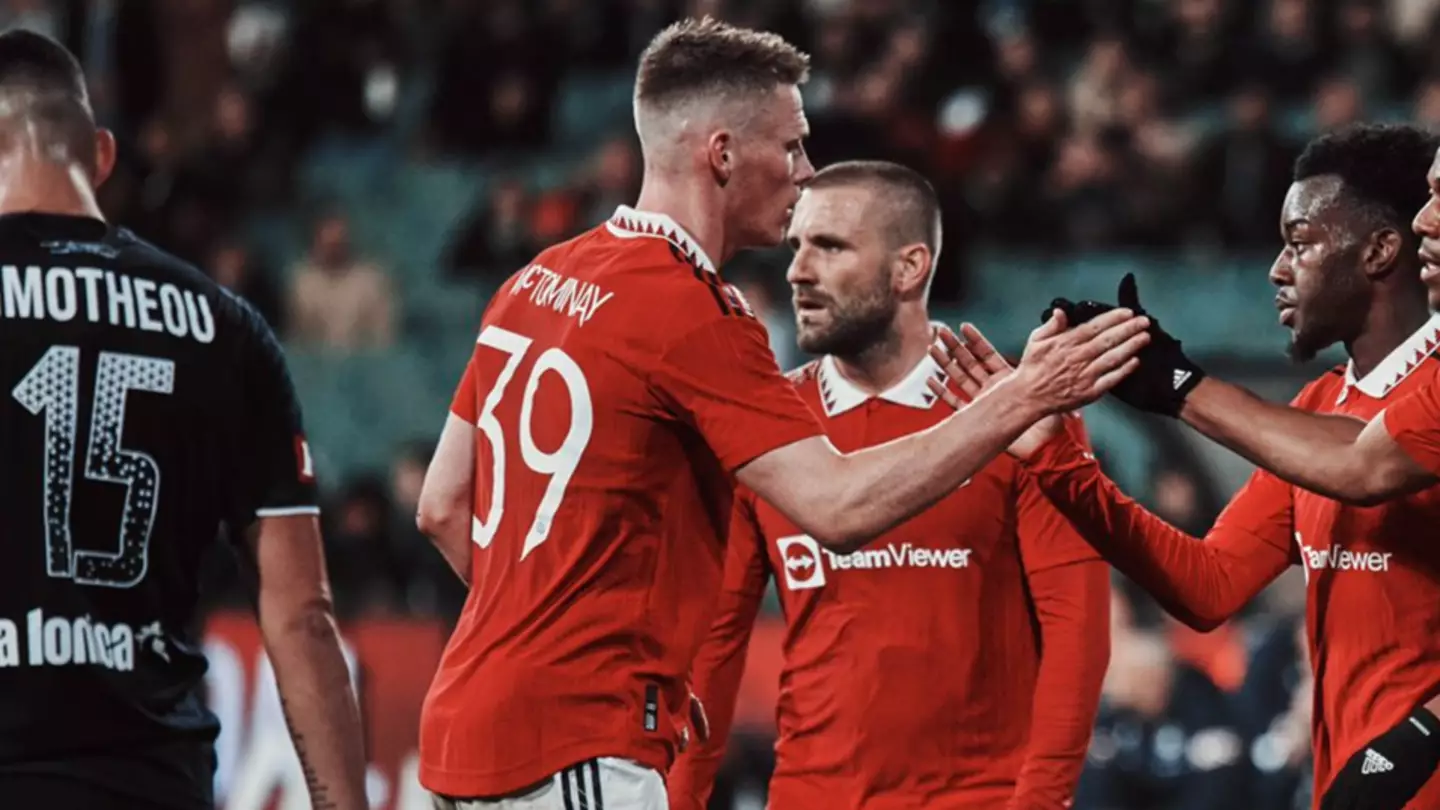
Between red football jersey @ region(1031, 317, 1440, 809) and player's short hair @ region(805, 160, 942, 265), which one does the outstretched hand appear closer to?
red football jersey @ region(1031, 317, 1440, 809)

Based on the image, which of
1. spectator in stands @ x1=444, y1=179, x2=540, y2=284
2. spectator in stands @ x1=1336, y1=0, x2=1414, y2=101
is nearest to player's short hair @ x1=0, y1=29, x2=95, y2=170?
spectator in stands @ x1=444, y1=179, x2=540, y2=284

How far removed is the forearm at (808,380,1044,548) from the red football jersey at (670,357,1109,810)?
117 cm

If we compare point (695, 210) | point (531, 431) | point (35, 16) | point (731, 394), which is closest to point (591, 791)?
point (531, 431)

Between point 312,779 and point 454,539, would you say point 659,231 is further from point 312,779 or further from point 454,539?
point 312,779

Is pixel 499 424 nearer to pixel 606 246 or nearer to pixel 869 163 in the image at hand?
pixel 606 246

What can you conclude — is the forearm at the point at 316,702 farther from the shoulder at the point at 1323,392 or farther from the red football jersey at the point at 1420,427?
the shoulder at the point at 1323,392

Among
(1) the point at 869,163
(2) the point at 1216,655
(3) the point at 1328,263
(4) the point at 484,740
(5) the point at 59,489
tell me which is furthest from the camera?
(2) the point at 1216,655

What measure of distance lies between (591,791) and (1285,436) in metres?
1.76

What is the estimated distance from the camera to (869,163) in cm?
679

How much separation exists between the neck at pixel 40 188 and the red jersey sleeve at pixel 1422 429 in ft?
9.39

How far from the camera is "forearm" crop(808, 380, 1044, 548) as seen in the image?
476 cm

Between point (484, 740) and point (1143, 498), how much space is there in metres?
7.83

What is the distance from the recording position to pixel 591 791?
4812 millimetres

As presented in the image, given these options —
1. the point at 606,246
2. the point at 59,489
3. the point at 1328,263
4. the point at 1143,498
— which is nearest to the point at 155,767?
the point at 59,489
